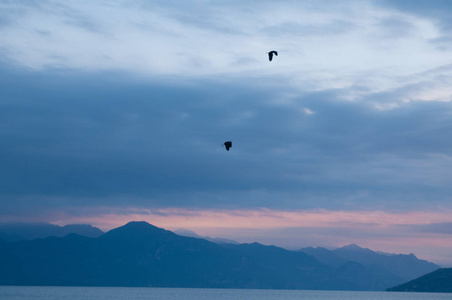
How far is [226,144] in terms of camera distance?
86.9 m

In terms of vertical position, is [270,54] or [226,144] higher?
[270,54]

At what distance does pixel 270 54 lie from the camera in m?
86.8

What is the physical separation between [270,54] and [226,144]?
45.2ft
